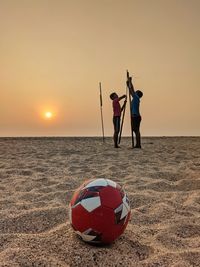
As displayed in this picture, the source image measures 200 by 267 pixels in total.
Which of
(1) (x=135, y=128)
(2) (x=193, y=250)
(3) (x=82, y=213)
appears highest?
(1) (x=135, y=128)

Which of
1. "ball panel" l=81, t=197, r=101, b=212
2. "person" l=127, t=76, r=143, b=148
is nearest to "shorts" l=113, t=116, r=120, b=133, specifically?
"person" l=127, t=76, r=143, b=148

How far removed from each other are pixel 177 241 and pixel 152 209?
81cm

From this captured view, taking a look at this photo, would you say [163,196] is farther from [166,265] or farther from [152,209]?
[166,265]

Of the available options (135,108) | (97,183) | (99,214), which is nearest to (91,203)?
(99,214)

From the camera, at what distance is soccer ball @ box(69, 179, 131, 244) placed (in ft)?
7.15

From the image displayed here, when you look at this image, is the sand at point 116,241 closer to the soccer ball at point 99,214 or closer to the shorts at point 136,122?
the soccer ball at point 99,214

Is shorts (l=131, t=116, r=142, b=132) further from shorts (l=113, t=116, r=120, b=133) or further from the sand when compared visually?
the sand

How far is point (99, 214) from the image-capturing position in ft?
7.17

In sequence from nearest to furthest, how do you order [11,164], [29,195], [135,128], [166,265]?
[166,265]
[29,195]
[11,164]
[135,128]

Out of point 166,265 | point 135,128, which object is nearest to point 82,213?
point 166,265

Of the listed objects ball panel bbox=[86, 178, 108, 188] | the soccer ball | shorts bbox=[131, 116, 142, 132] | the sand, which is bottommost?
the sand

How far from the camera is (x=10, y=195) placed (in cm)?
375

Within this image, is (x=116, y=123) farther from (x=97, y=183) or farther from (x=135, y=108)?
(x=97, y=183)

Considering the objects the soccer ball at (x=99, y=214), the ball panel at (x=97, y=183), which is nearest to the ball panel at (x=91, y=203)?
the soccer ball at (x=99, y=214)
